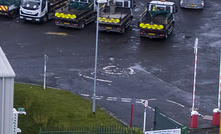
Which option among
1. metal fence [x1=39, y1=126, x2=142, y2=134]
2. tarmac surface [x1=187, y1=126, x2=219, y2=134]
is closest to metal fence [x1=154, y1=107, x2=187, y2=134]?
metal fence [x1=39, y1=126, x2=142, y2=134]

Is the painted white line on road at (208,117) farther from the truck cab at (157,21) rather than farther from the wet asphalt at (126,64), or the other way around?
the truck cab at (157,21)

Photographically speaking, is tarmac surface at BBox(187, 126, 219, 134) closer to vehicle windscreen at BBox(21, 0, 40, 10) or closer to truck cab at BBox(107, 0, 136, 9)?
truck cab at BBox(107, 0, 136, 9)

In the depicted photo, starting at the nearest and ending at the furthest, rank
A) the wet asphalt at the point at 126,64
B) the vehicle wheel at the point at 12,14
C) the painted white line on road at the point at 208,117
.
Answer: the painted white line on road at the point at 208,117 < the wet asphalt at the point at 126,64 < the vehicle wheel at the point at 12,14

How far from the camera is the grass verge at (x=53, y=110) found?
815 inches

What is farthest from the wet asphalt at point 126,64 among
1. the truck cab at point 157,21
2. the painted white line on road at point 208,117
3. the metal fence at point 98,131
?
the metal fence at point 98,131

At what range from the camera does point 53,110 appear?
22328 millimetres

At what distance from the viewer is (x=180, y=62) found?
31.0 m

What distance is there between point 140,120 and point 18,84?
697 centimetres

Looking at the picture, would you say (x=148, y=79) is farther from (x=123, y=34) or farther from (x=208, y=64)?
(x=123, y=34)

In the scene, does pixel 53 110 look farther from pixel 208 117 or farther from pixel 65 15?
pixel 65 15

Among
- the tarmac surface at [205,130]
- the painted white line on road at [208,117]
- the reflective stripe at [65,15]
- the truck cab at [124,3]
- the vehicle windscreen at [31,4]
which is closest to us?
the tarmac surface at [205,130]

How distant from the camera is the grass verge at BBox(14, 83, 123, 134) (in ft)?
67.9

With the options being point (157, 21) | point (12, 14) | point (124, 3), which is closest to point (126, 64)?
point (157, 21)

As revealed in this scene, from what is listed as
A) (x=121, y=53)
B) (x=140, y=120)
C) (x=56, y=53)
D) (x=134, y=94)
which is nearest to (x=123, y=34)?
(x=121, y=53)
